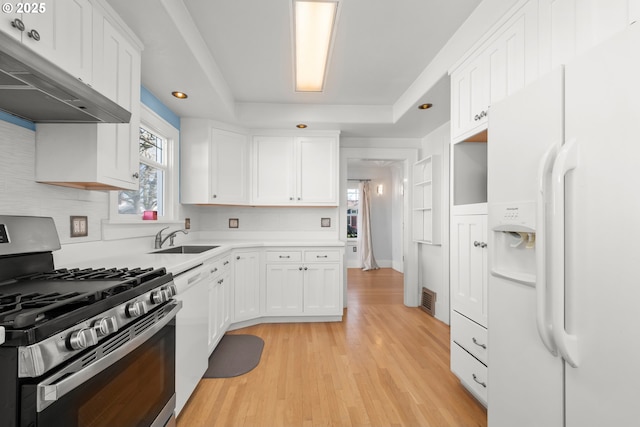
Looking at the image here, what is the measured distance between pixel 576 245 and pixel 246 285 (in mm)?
2961

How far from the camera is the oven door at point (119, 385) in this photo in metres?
0.78

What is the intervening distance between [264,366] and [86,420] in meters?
1.65

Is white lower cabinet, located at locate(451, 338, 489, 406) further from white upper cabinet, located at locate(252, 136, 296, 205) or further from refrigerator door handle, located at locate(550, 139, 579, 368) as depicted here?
white upper cabinet, located at locate(252, 136, 296, 205)

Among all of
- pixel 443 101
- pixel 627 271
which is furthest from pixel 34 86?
pixel 443 101

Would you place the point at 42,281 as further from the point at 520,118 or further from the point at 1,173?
the point at 520,118

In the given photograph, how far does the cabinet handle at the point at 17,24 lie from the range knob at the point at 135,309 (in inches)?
40.4

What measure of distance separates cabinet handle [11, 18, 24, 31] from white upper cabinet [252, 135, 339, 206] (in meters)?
2.70

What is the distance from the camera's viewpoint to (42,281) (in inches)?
Result: 50.1

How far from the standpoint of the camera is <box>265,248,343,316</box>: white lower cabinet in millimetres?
3447

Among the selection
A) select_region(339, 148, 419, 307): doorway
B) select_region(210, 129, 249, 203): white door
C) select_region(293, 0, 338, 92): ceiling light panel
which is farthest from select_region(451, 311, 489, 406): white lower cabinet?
select_region(210, 129, 249, 203): white door

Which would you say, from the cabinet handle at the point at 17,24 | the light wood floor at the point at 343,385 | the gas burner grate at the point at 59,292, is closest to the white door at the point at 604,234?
the light wood floor at the point at 343,385

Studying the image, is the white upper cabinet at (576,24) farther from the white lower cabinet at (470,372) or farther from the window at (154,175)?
the window at (154,175)

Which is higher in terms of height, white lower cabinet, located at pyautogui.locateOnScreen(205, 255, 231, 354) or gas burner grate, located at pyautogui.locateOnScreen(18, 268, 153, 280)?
gas burner grate, located at pyautogui.locateOnScreen(18, 268, 153, 280)

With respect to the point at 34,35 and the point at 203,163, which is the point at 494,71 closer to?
the point at 34,35
